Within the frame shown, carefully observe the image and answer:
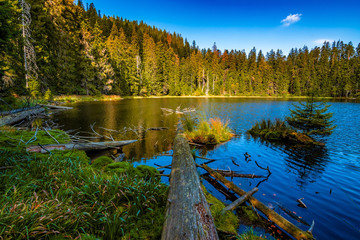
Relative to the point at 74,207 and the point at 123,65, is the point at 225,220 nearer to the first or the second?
the point at 74,207

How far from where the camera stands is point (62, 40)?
30.6m

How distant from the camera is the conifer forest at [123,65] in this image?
60.8 feet

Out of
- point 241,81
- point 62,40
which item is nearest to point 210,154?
point 62,40

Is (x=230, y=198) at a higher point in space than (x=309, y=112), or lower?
lower

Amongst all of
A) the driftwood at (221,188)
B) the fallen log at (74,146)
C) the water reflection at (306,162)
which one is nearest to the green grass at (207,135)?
the water reflection at (306,162)

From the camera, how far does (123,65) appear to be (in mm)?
46531

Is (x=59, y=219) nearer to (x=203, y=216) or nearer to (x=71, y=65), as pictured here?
(x=203, y=216)

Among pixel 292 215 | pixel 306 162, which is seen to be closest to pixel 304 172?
pixel 306 162

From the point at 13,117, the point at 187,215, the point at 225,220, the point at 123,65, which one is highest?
the point at 123,65

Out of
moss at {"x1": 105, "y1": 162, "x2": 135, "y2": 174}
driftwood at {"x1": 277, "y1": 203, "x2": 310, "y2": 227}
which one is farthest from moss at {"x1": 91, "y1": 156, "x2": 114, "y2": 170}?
driftwood at {"x1": 277, "y1": 203, "x2": 310, "y2": 227}

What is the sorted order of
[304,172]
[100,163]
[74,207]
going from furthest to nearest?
[304,172], [100,163], [74,207]

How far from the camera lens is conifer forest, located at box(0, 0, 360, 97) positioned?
1855 centimetres

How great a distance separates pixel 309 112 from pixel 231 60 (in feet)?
238

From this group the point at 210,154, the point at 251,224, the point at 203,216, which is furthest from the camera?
the point at 210,154
